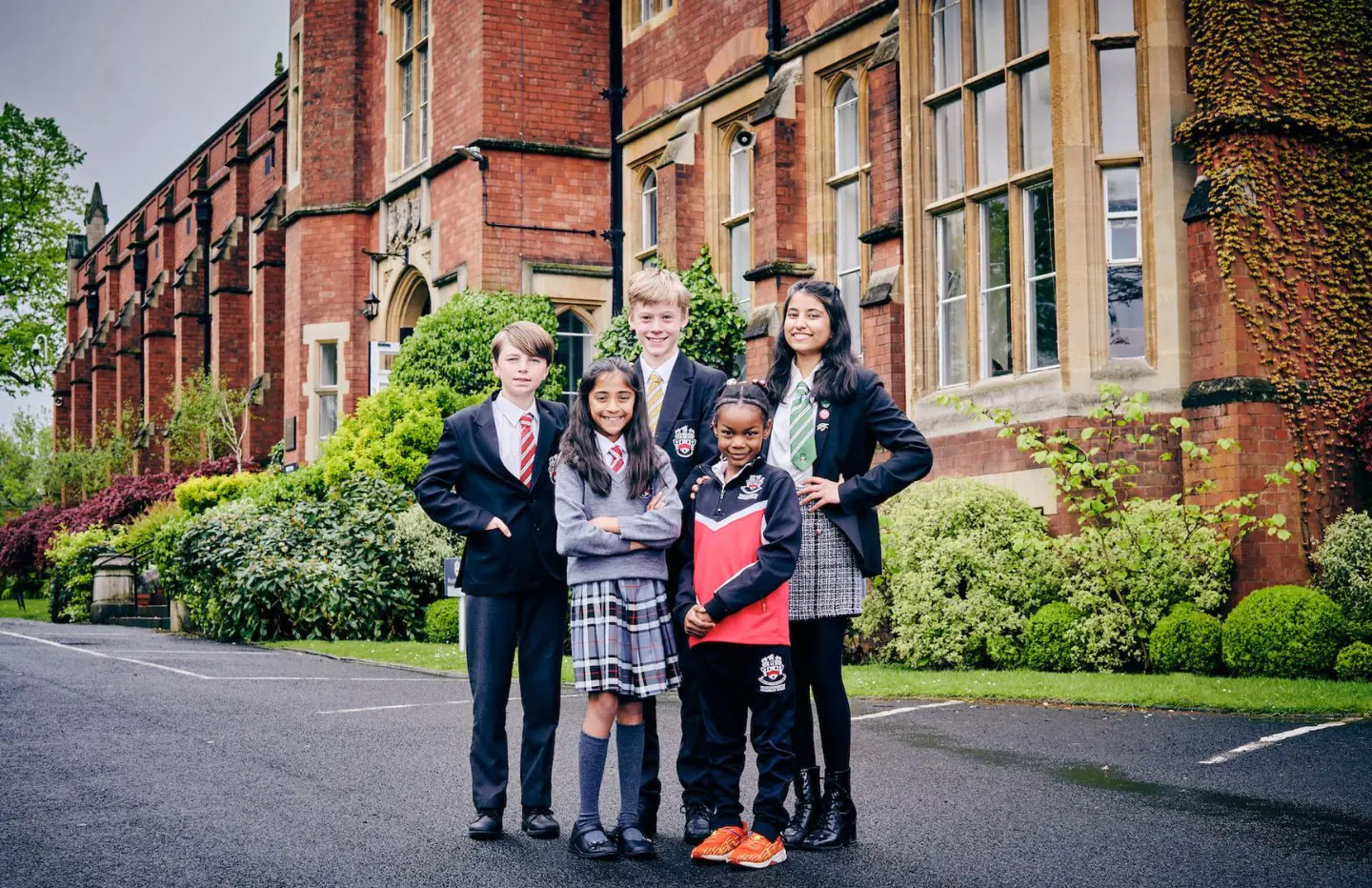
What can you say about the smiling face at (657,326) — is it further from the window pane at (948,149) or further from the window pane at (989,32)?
the window pane at (948,149)

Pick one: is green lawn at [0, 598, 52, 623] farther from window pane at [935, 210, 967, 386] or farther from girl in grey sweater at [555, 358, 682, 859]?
girl in grey sweater at [555, 358, 682, 859]

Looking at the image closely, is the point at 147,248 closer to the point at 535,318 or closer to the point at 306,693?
the point at 535,318

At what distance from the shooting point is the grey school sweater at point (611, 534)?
5.48 m

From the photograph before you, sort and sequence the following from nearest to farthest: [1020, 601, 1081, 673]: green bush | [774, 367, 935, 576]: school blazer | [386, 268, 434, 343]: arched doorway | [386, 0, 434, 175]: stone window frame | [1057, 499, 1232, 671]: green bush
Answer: [774, 367, 935, 576]: school blazer < [1057, 499, 1232, 671]: green bush < [1020, 601, 1081, 673]: green bush < [386, 0, 434, 175]: stone window frame < [386, 268, 434, 343]: arched doorway

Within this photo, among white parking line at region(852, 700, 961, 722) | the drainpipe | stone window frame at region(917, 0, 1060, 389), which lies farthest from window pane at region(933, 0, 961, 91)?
the drainpipe

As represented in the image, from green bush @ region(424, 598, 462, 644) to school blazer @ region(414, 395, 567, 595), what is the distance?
440 inches

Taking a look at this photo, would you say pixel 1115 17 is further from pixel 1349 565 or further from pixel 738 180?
pixel 738 180

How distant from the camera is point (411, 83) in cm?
2606

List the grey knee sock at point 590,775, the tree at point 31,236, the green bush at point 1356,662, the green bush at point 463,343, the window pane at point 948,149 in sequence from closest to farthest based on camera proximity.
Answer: the grey knee sock at point 590,775 → the green bush at point 1356,662 → the window pane at point 948,149 → the green bush at point 463,343 → the tree at point 31,236

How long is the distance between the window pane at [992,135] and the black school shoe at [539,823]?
412 inches

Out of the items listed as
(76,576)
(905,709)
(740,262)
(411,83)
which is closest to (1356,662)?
(905,709)

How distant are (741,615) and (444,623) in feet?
40.5

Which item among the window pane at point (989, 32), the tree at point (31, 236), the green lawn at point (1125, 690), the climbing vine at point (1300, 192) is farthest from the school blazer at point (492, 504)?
the tree at point (31, 236)

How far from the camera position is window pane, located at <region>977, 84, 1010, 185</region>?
1483 centimetres
